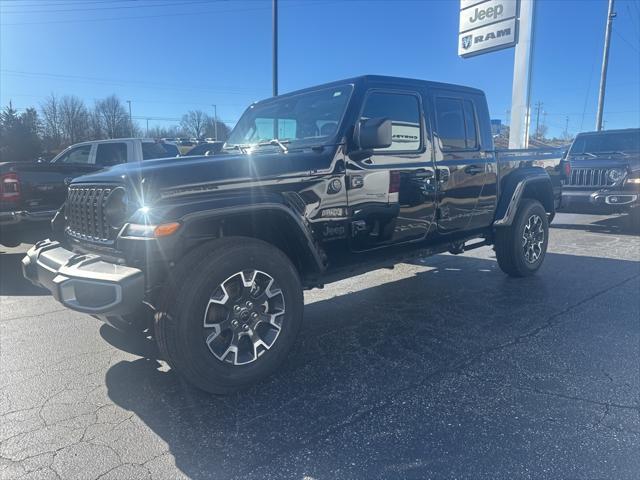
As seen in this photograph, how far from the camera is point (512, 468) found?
224cm

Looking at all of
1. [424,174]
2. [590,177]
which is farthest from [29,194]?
[590,177]

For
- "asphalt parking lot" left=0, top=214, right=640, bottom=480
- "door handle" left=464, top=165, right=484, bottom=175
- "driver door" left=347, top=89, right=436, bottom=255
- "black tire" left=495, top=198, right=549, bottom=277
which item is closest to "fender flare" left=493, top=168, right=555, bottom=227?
"black tire" left=495, top=198, right=549, bottom=277

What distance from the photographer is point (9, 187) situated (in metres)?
6.12

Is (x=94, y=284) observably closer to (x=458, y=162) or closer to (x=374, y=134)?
(x=374, y=134)

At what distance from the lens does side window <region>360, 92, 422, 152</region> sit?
3.86m

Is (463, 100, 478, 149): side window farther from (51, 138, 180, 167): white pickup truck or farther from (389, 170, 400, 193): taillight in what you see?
(51, 138, 180, 167): white pickup truck

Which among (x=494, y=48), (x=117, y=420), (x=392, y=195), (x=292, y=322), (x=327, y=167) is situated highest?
(x=494, y=48)

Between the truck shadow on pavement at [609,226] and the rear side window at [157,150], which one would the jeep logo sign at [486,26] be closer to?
the truck shadow on pavement at [609,226]

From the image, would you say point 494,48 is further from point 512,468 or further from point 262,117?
point 512,468

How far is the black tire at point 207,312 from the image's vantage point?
268 centimetres

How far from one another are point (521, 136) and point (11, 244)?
12.1 m

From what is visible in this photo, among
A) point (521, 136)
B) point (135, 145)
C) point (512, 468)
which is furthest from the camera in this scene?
point (521, 136)

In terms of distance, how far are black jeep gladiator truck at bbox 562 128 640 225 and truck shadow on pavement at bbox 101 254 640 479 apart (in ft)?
19.0

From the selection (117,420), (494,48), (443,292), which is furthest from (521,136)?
(117,420)
